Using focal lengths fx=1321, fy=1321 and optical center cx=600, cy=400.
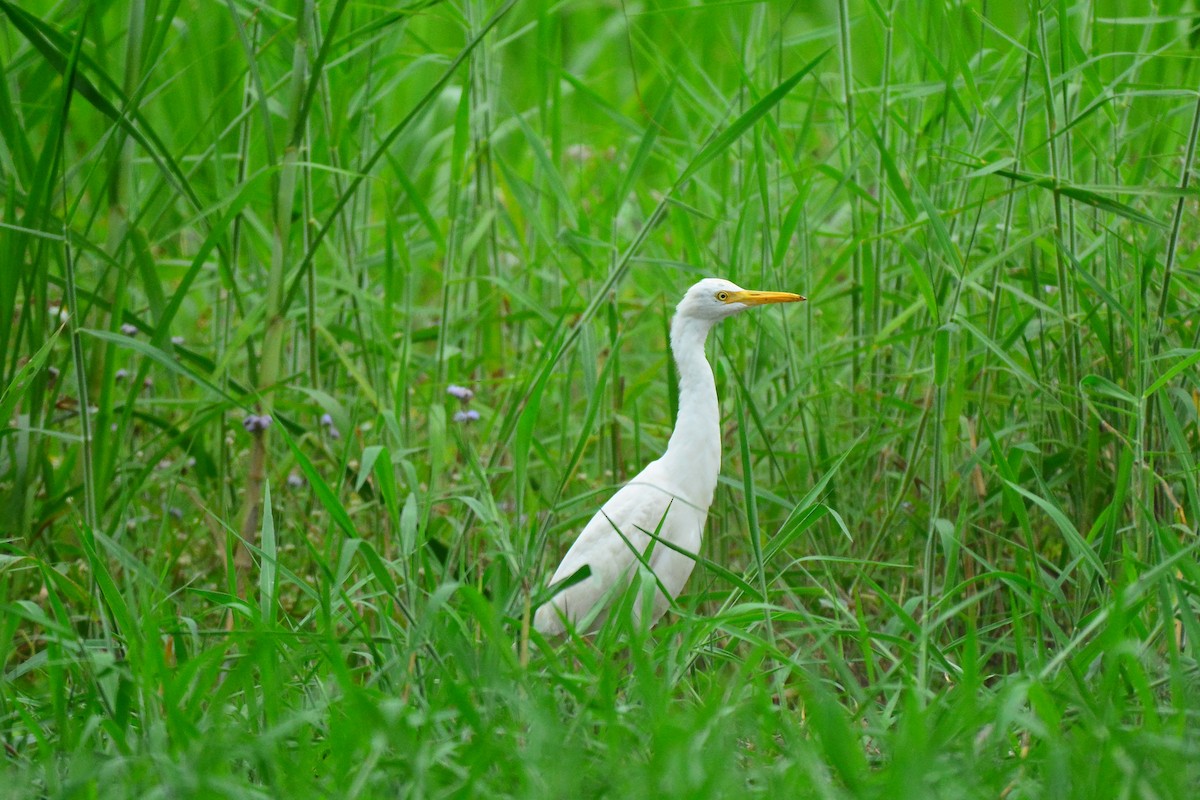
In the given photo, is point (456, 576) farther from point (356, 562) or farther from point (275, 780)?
point (275, 780)

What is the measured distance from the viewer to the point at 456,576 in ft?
9.46

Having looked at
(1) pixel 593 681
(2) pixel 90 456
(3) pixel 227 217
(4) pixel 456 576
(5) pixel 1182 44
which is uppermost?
(5) pixel 1182 44

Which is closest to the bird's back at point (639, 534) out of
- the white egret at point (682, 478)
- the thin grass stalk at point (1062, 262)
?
the white egret at point (682, 478)

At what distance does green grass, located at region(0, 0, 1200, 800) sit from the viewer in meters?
1.92

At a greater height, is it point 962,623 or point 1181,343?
point 1181,343

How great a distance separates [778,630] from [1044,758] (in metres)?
1.15

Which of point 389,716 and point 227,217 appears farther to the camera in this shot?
point 227,217

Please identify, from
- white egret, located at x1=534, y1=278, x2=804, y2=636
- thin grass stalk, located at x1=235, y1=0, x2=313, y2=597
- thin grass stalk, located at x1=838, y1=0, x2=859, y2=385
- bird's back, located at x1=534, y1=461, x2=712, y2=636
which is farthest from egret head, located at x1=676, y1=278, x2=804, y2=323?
thin grass stalk, located at x1=235, y1=0, x2=313, y2=597

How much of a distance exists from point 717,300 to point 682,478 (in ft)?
1.31

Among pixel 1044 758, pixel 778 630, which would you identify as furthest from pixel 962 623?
pixel 1044 758

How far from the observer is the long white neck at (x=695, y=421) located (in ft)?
9.59

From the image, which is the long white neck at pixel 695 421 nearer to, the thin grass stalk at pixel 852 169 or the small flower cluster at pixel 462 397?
the thin grass stalk at pixel 852 169

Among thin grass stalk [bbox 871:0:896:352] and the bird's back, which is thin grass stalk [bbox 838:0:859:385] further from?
the bird's back

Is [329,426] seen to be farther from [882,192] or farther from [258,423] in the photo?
[882,192]
